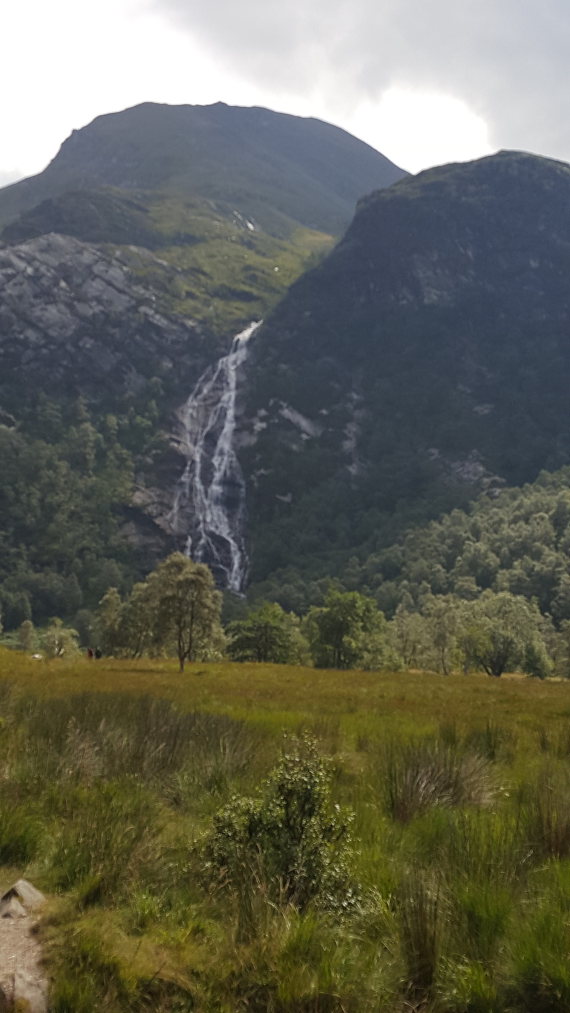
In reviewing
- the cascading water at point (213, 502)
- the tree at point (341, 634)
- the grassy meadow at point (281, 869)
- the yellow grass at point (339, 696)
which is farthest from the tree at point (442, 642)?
the cascading water at point (213, 502)

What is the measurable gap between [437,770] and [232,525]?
534 feet

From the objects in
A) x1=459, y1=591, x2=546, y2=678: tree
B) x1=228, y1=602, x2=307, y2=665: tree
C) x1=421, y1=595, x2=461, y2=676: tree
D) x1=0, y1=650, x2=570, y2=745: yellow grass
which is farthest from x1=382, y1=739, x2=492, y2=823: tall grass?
x1=421, y1=595, x2=461, y2=676: tree

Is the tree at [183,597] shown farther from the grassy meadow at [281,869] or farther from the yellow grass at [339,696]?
the grassy meadow at [281,869]

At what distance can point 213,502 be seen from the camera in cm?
17325

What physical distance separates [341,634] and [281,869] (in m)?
62.7

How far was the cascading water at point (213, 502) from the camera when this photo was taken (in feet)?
528

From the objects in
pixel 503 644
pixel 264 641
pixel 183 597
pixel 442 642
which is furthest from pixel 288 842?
pixel 442 642

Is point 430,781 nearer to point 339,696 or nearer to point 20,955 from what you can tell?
point 20,955

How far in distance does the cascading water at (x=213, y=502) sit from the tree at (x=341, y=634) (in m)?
87.3

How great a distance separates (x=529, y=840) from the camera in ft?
22.7

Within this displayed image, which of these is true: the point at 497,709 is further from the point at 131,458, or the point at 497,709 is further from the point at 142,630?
the point at 131,458

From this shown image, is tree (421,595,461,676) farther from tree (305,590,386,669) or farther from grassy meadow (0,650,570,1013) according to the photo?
grassy meadow (0,650,570,1013)

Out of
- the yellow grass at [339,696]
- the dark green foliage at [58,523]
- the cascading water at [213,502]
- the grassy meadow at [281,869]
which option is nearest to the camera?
the grassy meadow at [281,869]

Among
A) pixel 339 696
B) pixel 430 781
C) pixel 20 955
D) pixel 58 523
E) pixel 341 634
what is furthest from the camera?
pixel 58 523
